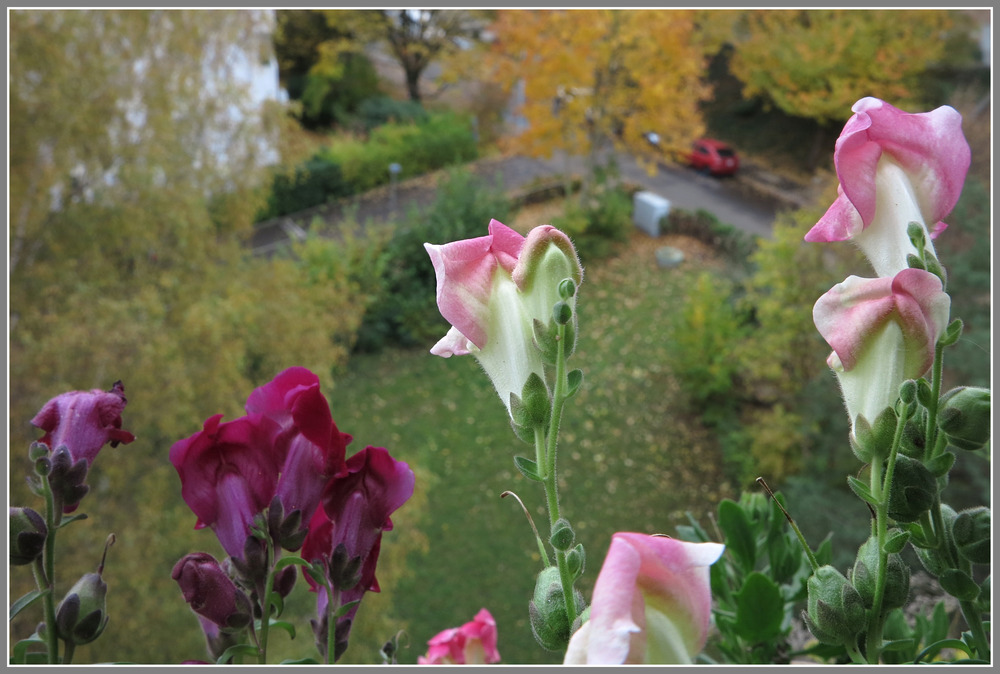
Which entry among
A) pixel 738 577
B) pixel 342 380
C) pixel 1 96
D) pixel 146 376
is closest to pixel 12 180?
pixel 146 376

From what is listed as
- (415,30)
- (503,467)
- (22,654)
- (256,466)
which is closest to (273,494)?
(256,466)

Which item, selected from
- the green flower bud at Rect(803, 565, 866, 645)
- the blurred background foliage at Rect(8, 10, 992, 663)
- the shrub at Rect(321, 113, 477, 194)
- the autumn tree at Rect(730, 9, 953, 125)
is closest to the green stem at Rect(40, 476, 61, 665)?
the green flower bud at Rect(803, 565, 866, 645)

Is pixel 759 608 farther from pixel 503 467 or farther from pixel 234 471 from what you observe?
pixel 503 467

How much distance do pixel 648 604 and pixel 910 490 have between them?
0.11m

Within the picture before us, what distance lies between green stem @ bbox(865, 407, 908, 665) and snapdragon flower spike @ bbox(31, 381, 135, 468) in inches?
10.0

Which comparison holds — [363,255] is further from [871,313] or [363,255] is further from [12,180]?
[871,313]

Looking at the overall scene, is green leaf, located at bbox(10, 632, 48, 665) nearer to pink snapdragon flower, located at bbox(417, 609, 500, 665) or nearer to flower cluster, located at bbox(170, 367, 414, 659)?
flower cluster, located at bbox(170, 367, 414, 659)

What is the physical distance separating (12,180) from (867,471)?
2518 mm

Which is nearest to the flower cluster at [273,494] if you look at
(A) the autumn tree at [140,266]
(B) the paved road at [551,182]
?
(A) the autumn tree at [140,266]

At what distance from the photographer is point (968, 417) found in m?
0.25

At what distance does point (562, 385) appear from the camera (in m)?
0.24

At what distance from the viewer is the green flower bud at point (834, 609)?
0.25 meters

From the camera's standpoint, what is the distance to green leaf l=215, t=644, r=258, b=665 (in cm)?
29

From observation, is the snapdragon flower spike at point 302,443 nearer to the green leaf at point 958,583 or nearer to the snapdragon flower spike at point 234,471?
the snapdragon flower spike at point 234,471
